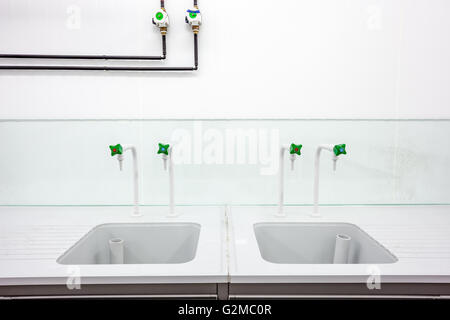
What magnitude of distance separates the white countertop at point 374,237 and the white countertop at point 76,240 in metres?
0.07

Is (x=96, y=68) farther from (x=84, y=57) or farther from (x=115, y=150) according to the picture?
(x=115, y=150)

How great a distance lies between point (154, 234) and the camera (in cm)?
125

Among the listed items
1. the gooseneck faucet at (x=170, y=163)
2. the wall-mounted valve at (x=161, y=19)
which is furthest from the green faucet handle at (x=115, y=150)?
the wall-mounted valve at (x=161, y=19)

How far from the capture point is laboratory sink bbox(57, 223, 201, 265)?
3.99 feet

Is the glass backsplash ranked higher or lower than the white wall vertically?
lower

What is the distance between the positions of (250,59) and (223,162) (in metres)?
0.49

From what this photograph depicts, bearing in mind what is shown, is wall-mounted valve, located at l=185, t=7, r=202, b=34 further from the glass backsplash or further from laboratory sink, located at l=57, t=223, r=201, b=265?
laboratory sink, located at l=57, t=223, r=201, b=265

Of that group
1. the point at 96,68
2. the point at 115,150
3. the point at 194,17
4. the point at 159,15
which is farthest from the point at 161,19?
the point at 115,150

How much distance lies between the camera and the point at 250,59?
1426mm

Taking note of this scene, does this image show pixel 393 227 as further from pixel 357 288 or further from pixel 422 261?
pixel 357 288

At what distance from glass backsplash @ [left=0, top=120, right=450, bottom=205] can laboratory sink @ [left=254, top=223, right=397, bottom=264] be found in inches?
9.1

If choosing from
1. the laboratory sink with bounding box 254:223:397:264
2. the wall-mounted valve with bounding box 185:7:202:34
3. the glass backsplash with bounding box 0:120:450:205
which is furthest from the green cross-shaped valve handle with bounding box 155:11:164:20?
the laboratory sink with bounding box 254:223:397:264

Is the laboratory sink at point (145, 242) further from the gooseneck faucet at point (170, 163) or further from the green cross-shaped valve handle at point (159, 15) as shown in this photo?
the green cross-shaped valve handle at point (159, 15)
